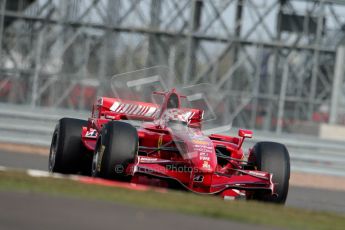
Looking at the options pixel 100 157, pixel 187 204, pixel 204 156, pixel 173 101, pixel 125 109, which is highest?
pixel 173 101

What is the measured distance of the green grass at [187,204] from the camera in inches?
283

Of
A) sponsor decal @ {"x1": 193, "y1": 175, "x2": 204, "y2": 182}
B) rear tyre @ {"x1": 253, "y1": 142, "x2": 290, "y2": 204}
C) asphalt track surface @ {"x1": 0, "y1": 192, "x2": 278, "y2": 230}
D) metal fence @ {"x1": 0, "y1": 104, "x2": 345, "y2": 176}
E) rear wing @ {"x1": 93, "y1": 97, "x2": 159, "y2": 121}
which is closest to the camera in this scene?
asphalt track surface @ {"x1": 0, "y1": 192, "x2": 278, "y2": 230}

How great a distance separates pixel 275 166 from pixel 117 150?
67.5 inches

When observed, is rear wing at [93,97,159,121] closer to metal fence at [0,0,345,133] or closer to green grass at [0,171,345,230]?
green grass at [0,171,345,230]

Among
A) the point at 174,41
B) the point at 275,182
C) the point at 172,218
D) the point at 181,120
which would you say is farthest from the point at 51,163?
the point at 174,41

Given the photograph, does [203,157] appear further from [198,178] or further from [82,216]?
[82,216]

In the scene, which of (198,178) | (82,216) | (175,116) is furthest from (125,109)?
(82,216)

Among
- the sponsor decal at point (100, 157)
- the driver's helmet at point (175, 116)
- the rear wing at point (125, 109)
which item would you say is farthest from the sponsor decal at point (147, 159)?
the rear wing at point (125, 109)

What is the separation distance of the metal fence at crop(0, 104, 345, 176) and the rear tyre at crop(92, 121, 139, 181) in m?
6.55

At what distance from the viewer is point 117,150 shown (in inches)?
367

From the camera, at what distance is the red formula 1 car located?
9.39 metres

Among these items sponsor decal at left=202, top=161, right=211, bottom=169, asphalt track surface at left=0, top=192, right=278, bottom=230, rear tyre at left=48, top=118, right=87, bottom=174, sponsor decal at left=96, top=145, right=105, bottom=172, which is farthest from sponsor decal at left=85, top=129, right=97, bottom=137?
asphalt track surface at left=0, top=192, right=278, bottom=230

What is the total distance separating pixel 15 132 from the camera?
1628cm

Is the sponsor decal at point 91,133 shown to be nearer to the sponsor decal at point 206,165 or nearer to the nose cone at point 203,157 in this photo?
the nose cone at point 203,157
